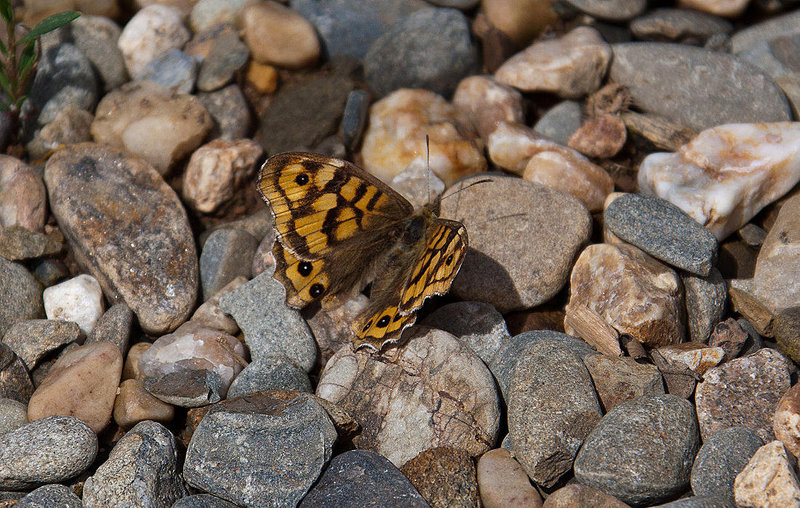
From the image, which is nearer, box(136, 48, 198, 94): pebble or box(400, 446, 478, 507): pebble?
box(400, 446, 478, 507): pebble

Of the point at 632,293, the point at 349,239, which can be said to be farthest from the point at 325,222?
the point at 632,293

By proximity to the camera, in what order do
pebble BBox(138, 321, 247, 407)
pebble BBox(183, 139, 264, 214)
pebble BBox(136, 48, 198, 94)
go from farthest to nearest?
pebble BBox(136, 48, 198, 94) → pebble BBox(183, 139, 264, 214) → pebble BBox(138, 321, 247, 407)

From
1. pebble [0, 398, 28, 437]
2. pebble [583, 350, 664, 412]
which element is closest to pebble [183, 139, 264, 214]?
pebble [0, 398, 28, 437]

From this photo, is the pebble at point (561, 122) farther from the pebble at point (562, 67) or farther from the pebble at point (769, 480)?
the pebble at point (769, 480)

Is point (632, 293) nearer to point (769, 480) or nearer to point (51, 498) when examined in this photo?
point (769, 480)

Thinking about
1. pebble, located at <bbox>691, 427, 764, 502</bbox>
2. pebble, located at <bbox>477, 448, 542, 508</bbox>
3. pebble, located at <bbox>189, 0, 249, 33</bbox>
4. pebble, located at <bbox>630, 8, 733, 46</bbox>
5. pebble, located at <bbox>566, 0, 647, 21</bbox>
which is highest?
pebble, located at <bbox>566, 0, 647, 21</bbox>

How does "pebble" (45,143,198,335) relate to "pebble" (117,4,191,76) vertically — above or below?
below

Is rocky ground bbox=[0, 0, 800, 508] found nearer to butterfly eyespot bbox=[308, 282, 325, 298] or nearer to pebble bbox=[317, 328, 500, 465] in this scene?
pebble bbox=[317, 328, 500, 465]
